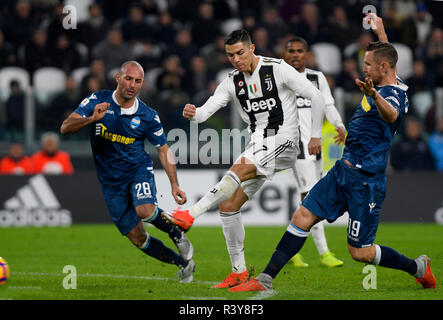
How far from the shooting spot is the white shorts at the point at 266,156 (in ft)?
26.0

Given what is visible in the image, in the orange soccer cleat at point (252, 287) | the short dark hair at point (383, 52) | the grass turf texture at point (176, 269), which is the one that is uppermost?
the short dark hair at point (383, 52)

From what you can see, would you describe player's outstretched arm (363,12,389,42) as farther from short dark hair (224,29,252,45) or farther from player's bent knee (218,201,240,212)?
player's bent knee (218,201,240,212)

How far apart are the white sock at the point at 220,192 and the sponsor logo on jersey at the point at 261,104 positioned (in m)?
0.80

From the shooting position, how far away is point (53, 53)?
1697cm

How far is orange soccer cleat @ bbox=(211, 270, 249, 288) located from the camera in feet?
25.8

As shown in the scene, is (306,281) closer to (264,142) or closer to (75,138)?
(264,142)

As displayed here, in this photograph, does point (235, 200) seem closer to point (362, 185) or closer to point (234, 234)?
point (234, 234)

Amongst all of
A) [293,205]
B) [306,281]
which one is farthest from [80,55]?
[306,281]

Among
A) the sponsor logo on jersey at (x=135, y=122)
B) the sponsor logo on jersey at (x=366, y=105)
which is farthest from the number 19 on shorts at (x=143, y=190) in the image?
the sponsor logo on jersey at (x=366, y=105)

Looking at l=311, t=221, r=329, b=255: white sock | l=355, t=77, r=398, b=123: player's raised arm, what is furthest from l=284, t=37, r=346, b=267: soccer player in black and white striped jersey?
l=355, t=77, r=398, b=123: player's raised arm

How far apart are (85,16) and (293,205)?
6.75 meters

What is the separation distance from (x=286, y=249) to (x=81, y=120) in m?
Result: 2.38

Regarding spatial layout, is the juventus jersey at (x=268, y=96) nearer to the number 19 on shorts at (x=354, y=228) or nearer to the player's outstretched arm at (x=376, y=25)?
the player's outstretched arm at (x=376, y=25)

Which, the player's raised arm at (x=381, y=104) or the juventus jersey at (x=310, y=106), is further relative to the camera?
the juventus jersey at (x=310, y=106)
